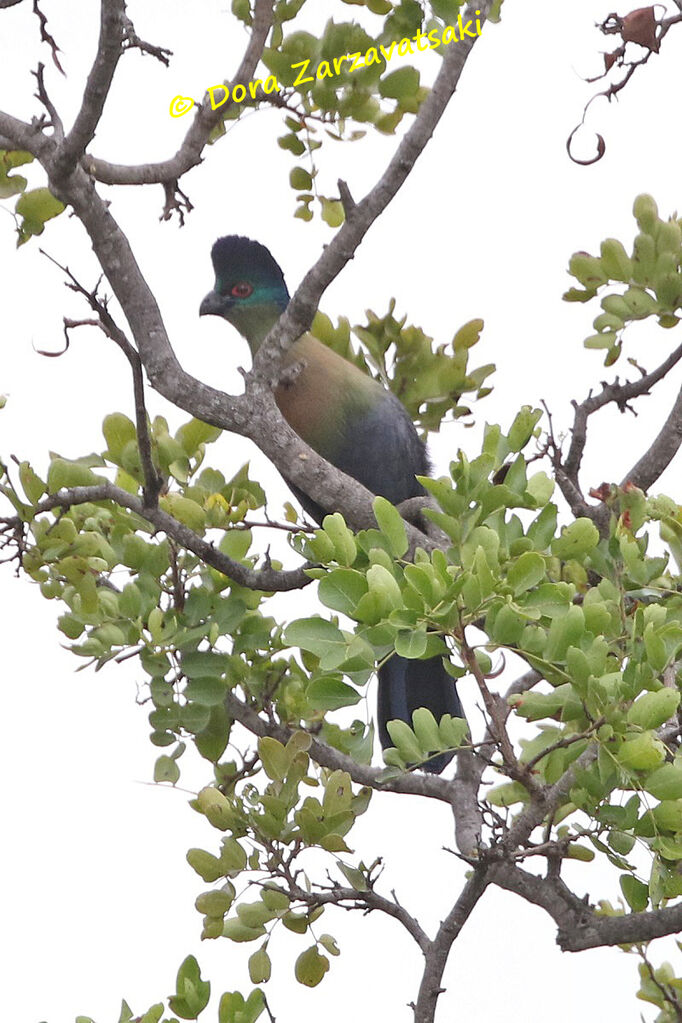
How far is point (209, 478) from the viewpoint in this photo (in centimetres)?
228

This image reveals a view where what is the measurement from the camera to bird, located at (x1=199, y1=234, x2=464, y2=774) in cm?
284

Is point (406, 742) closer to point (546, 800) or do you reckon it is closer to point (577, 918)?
point (546, 800)

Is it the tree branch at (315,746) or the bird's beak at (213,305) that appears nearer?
the tree branch at (315,746)

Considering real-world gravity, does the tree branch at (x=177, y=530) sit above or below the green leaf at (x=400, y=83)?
below

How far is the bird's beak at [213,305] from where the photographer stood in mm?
3125

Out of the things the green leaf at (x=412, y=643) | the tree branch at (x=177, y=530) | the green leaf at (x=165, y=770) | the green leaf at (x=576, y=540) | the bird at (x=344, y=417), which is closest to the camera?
the green leaf at (x=412, y=643)

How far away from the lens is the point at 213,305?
3131mm

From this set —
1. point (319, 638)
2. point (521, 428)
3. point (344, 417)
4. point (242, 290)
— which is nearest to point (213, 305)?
point (242, 290)

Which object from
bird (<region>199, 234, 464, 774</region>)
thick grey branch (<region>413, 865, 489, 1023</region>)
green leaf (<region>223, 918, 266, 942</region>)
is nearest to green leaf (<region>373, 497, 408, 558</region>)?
thick grey branch (<region>413, 865, 489, 1023</region>)

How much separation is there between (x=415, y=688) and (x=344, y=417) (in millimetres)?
653

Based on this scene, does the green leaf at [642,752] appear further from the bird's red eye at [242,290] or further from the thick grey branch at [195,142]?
the bird's red eye at [242,290]

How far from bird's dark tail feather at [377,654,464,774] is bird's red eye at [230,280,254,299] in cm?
96

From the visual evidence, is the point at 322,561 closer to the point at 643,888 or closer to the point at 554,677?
the point at 554,677

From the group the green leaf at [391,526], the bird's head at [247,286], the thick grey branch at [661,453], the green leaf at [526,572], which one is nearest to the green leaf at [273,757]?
the green leaf at [391,526]
